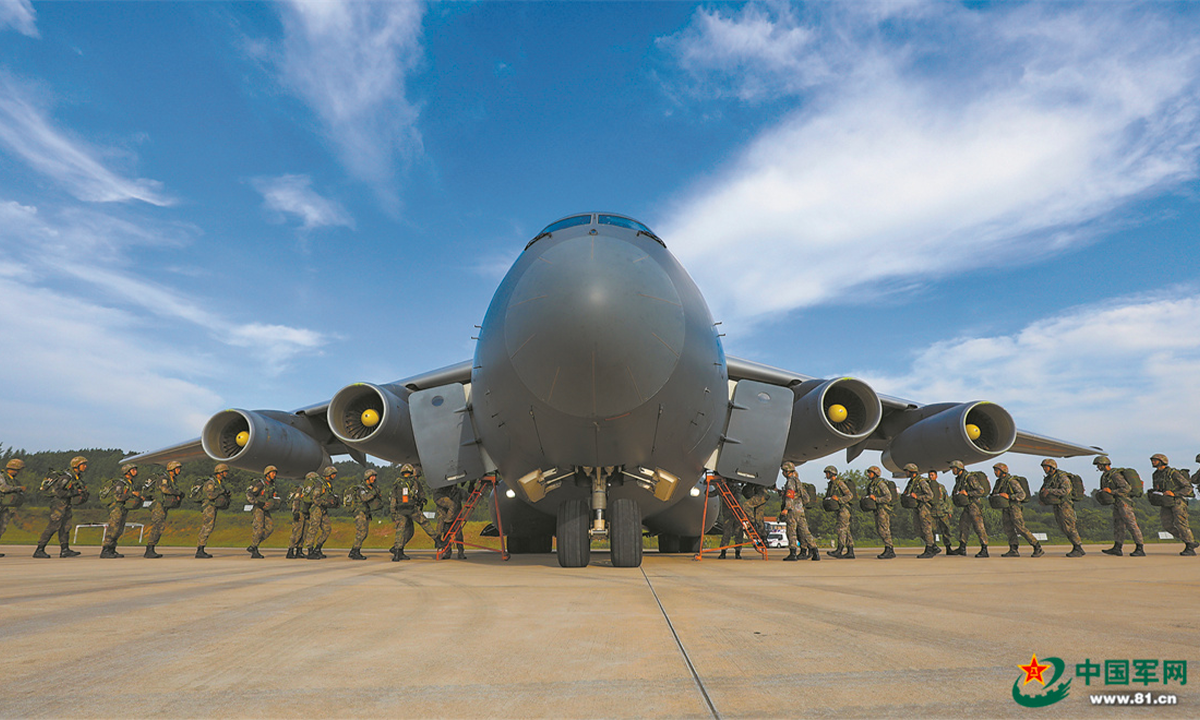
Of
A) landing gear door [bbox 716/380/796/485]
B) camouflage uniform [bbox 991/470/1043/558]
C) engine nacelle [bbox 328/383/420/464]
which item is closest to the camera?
landing gear door [bbox 716/380/796/485]

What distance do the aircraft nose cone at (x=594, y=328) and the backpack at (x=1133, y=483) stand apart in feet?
34.0

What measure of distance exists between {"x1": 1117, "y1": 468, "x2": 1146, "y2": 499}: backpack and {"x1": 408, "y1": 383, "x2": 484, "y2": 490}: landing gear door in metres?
11.7

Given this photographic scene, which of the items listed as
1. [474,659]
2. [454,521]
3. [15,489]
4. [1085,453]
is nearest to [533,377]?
[474,659]

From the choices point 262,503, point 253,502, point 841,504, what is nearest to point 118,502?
point 253,502

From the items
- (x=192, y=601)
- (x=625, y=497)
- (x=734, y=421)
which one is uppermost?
(x=734, y=421)

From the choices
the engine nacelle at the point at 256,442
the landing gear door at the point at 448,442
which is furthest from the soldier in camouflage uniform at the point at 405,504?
the landing gear door at the point at 448,442

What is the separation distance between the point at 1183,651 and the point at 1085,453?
13.5m

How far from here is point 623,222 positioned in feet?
24.9

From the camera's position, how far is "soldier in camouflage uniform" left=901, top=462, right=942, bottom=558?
11672mm

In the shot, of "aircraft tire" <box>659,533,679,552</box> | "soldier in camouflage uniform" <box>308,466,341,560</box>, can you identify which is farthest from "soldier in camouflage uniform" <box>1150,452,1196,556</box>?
"soldier in camouflage uniform" <box>308,466,341,560</box>

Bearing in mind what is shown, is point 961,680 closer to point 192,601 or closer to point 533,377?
point 192,601

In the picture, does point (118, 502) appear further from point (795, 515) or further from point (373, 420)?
point (795, 515)

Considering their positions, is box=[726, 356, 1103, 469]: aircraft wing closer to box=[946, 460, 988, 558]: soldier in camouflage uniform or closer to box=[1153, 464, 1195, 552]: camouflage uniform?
box=[946, 460, 988, 558]: soldier in camouflage uniform

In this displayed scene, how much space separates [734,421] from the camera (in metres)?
8.55
